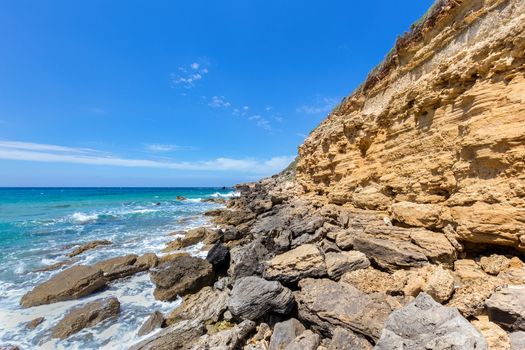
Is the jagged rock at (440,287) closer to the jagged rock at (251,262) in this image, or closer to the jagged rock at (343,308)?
the jagged rock at (343,308)

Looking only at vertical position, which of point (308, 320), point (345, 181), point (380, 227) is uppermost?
point (345, 181)

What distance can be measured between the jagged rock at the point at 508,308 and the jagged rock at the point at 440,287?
0.86m

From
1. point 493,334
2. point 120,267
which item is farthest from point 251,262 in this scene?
point 120,267

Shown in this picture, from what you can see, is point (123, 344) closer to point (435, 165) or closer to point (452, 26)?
point (435, 165)

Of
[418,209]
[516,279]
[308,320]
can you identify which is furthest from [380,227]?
[308,320]

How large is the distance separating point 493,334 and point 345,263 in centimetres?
387

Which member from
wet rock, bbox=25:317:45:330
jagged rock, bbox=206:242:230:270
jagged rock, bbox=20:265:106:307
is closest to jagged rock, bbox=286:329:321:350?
jagged rock, bbox=206:242:230:270

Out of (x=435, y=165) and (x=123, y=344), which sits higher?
(x=435, y=165)

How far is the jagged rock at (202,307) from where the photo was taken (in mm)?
7833

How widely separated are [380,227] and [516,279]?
3.95 m

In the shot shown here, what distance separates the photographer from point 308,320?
6.35 metres

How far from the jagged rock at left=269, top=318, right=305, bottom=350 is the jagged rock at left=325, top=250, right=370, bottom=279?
1857mm

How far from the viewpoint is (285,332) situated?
6273 mm

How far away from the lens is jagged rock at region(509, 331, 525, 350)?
3.69 m
